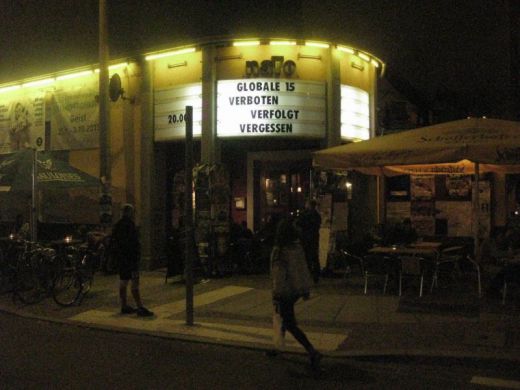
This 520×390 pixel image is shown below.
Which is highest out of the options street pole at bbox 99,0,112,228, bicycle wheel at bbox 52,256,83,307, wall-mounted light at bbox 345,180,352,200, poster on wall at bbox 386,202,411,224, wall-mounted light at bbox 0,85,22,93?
wall-mounted light at bbox 0,85,22,93

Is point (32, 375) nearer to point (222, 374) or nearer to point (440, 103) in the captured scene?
point (222, 374)

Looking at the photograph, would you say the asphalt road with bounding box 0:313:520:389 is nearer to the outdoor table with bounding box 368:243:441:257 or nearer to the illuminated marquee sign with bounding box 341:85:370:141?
the outdoor table with bounding box 368:243:441:257

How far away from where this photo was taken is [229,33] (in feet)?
48.0

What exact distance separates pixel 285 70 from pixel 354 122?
236cm

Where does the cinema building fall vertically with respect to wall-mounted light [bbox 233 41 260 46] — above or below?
below

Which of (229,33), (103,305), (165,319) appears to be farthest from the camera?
(229,33)

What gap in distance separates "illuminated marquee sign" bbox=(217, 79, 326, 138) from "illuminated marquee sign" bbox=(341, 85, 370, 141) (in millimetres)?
795

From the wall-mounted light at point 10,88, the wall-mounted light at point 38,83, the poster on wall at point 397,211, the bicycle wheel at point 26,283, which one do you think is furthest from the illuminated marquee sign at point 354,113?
the wall-mounted light at point 10,88

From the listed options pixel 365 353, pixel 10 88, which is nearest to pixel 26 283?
pixel 365 353

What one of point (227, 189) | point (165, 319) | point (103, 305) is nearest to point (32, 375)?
point (165, 319)

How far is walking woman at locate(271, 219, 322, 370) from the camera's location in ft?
22.9

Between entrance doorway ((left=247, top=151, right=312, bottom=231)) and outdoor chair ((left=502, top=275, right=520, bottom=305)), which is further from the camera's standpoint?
entrance doorway ((left=247, top=151, right=312, bottom=231))

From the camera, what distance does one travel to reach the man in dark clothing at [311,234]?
1271 cm

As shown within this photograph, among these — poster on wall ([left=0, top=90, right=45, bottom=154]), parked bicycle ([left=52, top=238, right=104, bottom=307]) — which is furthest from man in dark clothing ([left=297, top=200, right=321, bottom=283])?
poster on wall ([left=0, top=90, right=45, bottom=154])
